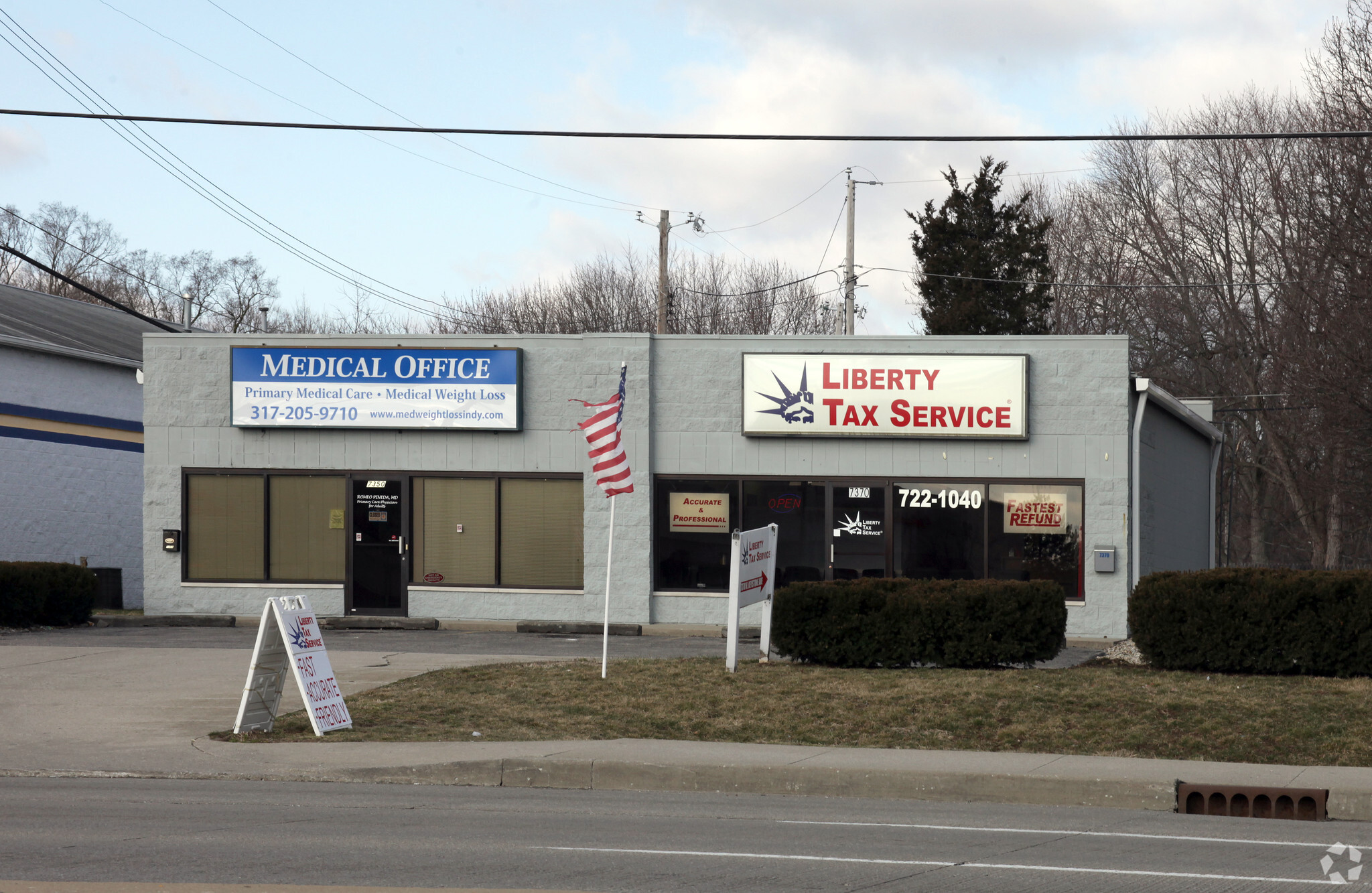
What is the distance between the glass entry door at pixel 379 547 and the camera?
22.8 m

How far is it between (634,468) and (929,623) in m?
8.52

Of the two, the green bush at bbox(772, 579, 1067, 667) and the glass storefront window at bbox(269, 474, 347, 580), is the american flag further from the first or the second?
the glass storefront window at bbox(269, 474, 347, 580)

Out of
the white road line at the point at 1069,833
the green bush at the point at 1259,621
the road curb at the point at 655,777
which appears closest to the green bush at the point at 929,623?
the green bush at the point at 1259,621

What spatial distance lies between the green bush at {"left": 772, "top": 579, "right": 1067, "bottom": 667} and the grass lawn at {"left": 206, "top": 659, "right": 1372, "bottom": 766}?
308 mm

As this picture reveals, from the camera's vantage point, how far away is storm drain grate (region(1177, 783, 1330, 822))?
9680 millimetres

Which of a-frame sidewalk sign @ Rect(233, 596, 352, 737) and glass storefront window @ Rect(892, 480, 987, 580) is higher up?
glass storefront window @ Rect(892, 480, 987, 580)

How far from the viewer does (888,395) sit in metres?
21.9

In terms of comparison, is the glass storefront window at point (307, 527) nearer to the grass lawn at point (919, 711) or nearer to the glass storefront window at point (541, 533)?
the glass storefront window at point (541, 533)

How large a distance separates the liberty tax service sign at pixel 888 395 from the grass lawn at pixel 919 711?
768 cm

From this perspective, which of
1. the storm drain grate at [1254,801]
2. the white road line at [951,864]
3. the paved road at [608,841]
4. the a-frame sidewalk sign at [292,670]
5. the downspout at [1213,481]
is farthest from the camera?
the downspout at [1213,481]

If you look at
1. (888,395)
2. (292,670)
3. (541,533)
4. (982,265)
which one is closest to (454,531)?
(541,533)

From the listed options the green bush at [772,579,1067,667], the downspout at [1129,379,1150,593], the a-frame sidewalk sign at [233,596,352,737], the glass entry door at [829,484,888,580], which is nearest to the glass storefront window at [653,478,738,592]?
the glass entry door at [829,484,888,580]

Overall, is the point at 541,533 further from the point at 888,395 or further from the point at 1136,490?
the point at 1136,490

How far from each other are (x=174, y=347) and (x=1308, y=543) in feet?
140
